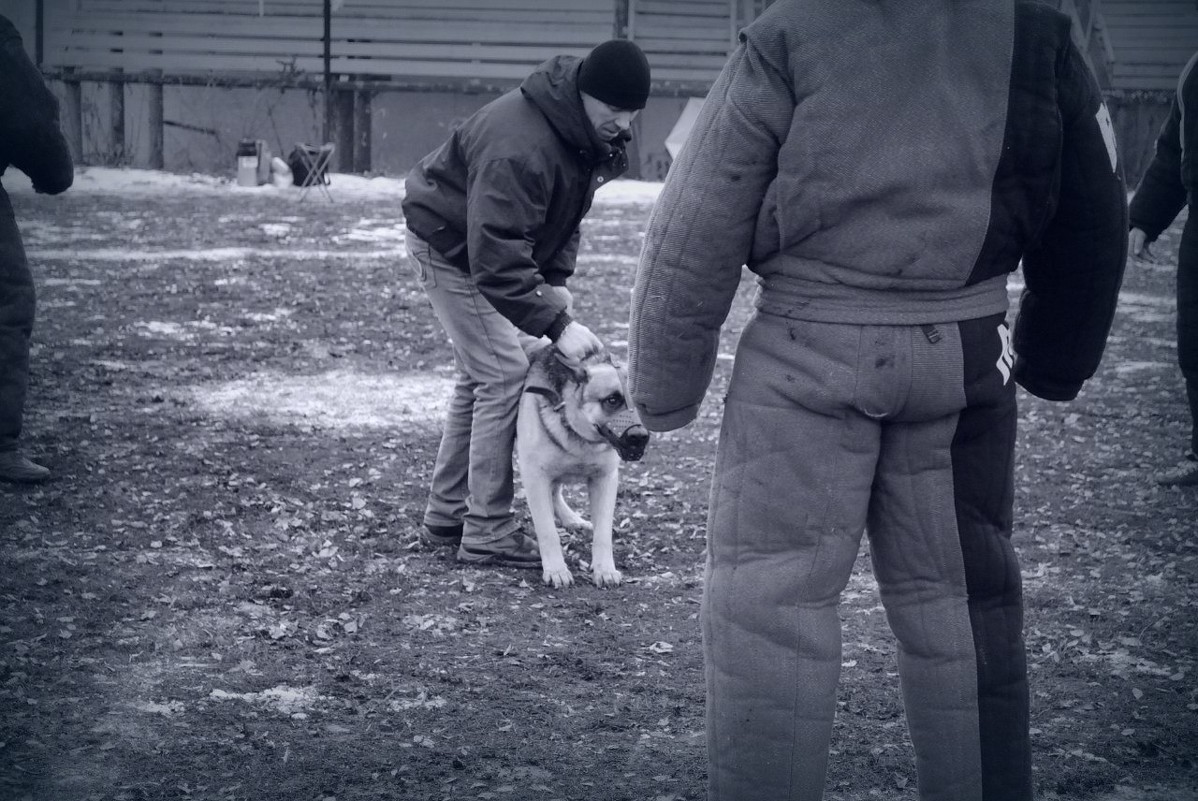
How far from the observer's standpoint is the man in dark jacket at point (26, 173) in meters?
5.61

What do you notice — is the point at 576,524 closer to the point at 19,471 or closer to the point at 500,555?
the point at 500,555

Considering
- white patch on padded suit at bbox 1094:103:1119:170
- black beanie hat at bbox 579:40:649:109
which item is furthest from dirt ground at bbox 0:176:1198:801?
black beanie hat at bbox 579:40:649:109

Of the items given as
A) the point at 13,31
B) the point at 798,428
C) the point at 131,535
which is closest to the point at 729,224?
the point at 798,428

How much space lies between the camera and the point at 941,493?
2.59 meters

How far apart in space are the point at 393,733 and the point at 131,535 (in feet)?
6.90

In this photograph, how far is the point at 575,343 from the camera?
15.0 ft

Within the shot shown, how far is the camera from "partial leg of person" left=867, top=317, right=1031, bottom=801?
8.43 ft

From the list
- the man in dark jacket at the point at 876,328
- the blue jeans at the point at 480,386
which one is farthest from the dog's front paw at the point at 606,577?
the man in dark jacket at the point at 876,328

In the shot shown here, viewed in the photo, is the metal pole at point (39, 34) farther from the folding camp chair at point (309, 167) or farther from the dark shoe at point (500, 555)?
the dark shoe at point (500, 555)

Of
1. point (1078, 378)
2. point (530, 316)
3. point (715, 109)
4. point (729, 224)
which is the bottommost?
point (530, 316)

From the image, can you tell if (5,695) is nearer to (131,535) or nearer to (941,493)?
(131,535)

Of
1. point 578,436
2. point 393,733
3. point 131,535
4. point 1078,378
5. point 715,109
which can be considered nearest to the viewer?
point 715,109

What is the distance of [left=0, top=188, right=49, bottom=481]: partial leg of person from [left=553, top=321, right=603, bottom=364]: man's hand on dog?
2.65 meters

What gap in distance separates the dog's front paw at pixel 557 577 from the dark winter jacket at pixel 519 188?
962mm
